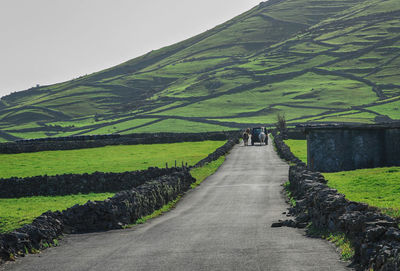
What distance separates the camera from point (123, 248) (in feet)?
57.8

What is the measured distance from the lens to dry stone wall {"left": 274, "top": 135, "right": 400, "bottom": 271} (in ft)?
38.4

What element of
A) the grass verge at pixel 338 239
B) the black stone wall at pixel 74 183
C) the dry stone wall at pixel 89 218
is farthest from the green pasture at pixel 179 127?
the grass verge at pixel 338 239

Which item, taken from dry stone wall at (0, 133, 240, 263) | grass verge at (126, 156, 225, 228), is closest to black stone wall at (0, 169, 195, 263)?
dry stone wall at (0, 133, 240, 263)

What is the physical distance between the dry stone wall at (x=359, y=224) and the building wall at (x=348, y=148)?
2345cm

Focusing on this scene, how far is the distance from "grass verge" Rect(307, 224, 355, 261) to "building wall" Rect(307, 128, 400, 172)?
91.0ft

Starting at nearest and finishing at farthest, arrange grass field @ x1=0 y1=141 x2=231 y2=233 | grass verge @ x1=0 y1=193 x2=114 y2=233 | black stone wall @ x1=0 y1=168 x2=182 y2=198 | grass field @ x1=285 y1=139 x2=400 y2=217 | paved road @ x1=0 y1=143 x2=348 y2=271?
paved road @ x1=0 y1=143 x2=348 y2=271 < grass field @ x1=285 y1=139 x2=400 y2=217 < grass verge @ x1=0 y1=193 x2=114 y2=233 < grass field @ x1=0 y1=141 x2=231 y2=233 < black stone wall @ x1=0 y1=168 x2=182 y2=198

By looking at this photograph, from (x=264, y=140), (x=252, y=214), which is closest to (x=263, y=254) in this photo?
(x=252, y=214)

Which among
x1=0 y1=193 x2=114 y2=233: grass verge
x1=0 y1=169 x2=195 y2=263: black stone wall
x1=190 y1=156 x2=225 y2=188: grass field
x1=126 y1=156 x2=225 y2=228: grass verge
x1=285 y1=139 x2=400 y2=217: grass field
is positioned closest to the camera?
x1=0 y1=169 x2=195 y2=263: black stone wall

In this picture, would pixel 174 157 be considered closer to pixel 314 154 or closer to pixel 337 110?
pixel 314 154

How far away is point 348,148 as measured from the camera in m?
47.3

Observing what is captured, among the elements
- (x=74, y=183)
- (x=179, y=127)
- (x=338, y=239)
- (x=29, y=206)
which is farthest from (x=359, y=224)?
(x=179, y=127)

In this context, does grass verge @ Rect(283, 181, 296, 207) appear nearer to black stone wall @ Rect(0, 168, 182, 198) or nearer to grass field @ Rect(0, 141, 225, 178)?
black stone wall @ Rect(0, 168, 182, 198)

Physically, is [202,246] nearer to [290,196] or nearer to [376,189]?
[376,189]

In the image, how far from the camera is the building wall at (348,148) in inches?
1849
